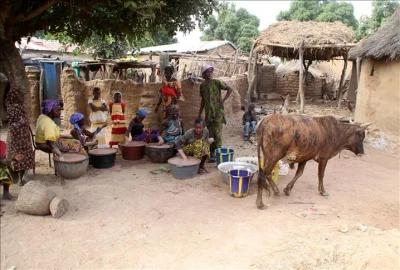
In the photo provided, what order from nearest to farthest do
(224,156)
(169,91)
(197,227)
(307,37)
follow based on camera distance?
(197,227), (224,156), (169,91), (307,37)

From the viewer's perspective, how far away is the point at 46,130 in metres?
4.87

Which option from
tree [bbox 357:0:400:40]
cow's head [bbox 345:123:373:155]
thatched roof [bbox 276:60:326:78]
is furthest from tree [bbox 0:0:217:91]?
tree [bbox 357:0:400:40]

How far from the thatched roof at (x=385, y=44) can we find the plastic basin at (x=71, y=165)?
732 centimetres

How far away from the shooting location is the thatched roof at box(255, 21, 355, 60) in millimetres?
11664

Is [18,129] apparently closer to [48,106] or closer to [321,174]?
[48,106]

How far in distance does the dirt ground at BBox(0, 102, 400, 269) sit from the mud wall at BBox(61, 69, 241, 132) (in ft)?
8.02

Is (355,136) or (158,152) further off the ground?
(355,136)

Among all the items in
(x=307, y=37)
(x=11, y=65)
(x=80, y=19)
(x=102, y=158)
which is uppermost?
(x=307, y=37)

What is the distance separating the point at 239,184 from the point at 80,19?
3.74m

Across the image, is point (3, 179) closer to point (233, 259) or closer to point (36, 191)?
point (36, 191)

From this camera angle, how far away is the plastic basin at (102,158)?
19.0 feet

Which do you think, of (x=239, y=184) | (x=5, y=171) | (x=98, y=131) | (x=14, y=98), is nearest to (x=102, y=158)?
(x=98, y=131)

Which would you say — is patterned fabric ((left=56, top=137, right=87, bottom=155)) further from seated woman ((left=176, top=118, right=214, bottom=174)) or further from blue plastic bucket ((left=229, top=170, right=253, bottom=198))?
blue plastic bucket ((left=229, top=170, right=253, bottom=198))

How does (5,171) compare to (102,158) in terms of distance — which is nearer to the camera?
(5,171)
